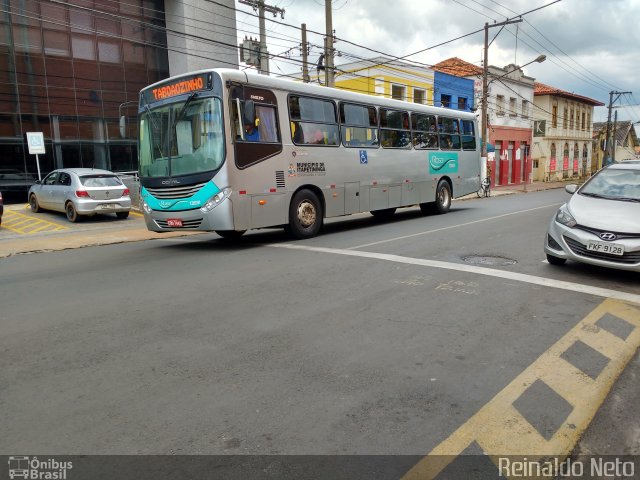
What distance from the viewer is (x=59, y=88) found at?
22.8 metres

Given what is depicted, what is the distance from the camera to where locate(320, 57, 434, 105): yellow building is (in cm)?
2916

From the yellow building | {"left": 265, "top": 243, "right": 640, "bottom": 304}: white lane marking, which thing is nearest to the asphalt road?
{"left": 265, "top": 243, "right": 640, "bottom": 304}: white lane marking

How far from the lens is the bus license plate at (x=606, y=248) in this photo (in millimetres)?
6367

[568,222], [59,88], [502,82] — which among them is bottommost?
[568,222]

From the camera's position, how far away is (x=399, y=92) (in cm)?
3094

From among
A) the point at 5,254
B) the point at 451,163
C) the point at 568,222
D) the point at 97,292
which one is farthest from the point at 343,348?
the point at 451,163

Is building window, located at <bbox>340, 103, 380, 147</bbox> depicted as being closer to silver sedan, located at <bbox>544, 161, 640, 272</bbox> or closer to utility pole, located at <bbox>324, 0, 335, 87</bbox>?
silver sedan, located at <bbox>544, 161, 640, 272</bbox>

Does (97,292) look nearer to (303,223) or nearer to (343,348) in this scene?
(343,348)

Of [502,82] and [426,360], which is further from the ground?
[502,82]

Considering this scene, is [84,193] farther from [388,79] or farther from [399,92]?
[399,92]

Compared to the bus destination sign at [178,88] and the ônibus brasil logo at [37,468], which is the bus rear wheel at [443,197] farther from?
the ônibus brasil logo at [37,468]

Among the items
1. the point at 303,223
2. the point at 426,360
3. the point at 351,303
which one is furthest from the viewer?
the point at 303,223

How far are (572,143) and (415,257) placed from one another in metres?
51.2

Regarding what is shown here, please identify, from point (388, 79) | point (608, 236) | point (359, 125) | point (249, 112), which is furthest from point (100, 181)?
point (388, 79)
